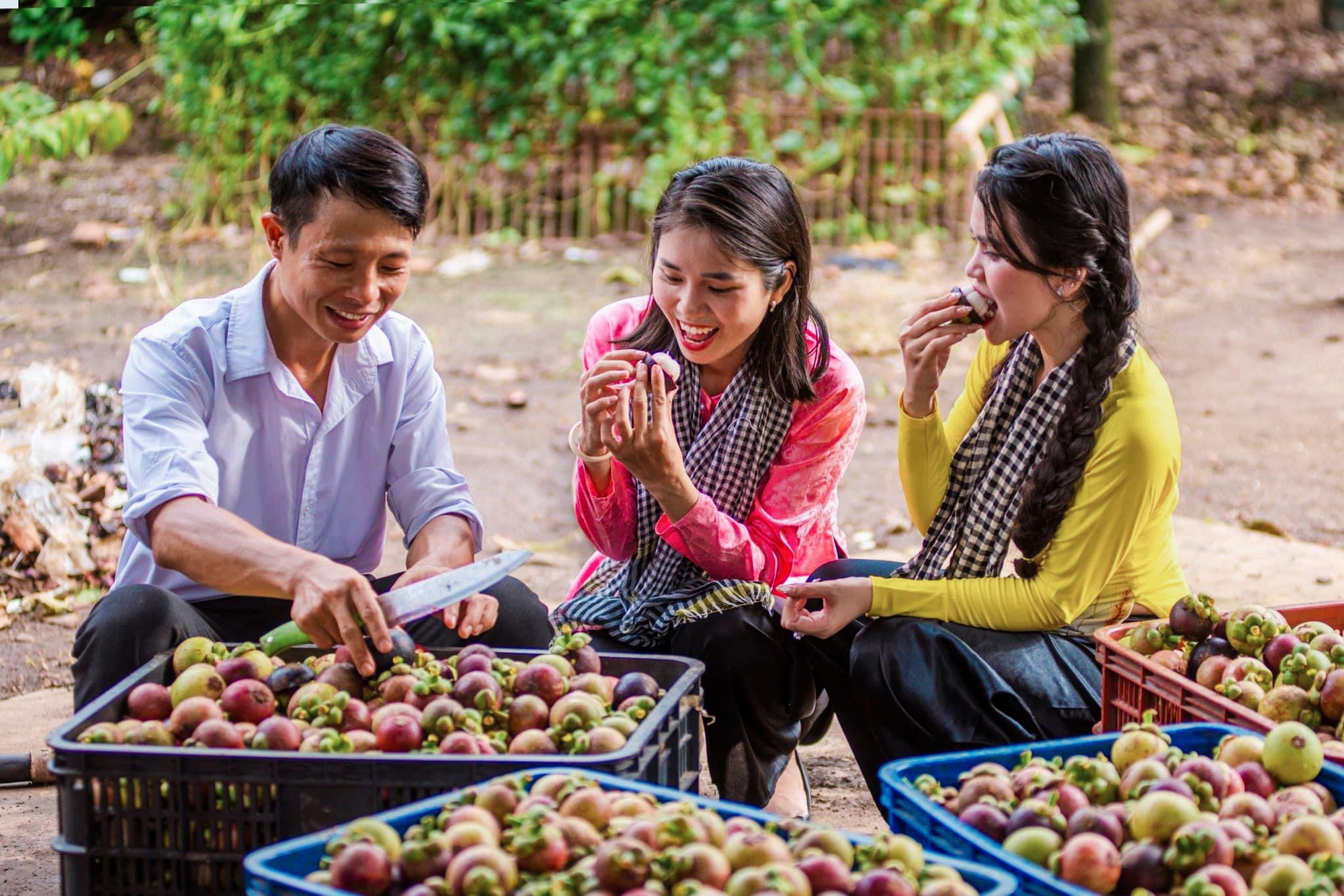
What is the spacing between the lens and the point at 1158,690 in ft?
8.81

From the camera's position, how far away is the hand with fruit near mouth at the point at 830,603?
2.98 m

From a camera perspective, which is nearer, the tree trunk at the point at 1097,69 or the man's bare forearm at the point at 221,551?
the man's bare forearm at the point at 221,551

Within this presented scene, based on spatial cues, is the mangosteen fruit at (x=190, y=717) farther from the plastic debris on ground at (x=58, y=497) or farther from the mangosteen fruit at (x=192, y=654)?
the plastic debris on ground at (x=58, y=497)

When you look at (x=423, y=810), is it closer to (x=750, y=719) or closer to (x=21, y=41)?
A: (x=750, y=719)

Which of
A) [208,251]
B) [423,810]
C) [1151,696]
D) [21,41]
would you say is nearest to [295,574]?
[423,810]

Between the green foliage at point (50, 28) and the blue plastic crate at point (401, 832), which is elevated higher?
the green foliage at point (50, 28)

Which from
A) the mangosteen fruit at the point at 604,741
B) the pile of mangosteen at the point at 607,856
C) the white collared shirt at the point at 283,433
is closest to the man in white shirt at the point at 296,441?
the white collared shirt at the point at 283,433

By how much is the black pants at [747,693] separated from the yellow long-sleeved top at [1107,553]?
0.25m

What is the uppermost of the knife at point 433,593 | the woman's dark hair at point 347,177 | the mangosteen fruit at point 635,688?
the woman's dark hair at point 347,177

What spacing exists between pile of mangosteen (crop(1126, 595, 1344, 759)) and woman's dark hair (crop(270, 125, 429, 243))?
1.65 m

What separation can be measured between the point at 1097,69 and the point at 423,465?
10.6 metres

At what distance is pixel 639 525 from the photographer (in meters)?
3.38

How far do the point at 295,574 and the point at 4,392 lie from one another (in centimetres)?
327

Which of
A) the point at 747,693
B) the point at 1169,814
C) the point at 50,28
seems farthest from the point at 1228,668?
the point at 50,28
